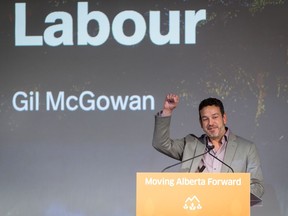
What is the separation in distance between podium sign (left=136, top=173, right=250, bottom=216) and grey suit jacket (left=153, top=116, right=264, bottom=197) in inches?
30.7

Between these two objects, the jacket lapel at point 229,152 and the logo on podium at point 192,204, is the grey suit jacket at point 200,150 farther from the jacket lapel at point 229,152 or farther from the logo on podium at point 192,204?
the logo on podium at point 192,204

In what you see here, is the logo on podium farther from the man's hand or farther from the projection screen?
the projection screen

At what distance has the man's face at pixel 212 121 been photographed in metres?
4.35

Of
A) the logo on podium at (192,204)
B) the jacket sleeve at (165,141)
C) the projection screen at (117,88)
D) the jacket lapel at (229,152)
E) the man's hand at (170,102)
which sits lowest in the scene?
the logo on podium at (192,204)

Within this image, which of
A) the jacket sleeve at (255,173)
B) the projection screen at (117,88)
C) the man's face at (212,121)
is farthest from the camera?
the projection screen at (117,88)

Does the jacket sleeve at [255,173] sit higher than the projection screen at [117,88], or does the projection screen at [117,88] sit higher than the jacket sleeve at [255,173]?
the projection screen at [117,88]

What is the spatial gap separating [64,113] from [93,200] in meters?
0.79

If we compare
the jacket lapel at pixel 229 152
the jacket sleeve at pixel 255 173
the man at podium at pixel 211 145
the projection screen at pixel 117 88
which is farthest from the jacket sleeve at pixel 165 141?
the projection screen at pixel 117 88

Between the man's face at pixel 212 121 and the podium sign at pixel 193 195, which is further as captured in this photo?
the man's face at pixel 212 121

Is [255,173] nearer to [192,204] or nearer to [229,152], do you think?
[229,152]

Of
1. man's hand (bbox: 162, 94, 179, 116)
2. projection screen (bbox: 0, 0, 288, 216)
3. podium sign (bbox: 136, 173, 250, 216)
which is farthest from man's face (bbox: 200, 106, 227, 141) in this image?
projection screen (bbox: 0, 0, 288, 216)

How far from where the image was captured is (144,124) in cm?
593

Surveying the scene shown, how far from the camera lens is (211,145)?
439cm

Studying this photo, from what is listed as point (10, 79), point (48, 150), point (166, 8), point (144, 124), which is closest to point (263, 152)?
point (144, 124)
